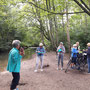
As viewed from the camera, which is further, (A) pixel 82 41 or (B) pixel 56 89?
(A) pixel 82 41

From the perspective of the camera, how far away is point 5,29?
26281mm

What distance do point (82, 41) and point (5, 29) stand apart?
19680 millimetres

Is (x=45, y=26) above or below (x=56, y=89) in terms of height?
above

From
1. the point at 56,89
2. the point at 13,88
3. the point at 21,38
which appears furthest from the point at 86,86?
the point at 21,38

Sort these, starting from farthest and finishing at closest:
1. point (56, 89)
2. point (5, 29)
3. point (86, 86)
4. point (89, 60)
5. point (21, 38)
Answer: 1. point (21, 38)
2. point (5, 29)
3. point (89, 60)
4. point (86, 86)
5. point (56, 89)

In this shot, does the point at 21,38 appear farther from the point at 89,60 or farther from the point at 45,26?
the point at 89,60

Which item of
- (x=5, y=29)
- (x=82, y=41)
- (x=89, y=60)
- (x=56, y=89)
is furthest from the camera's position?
(x=5, y=29)

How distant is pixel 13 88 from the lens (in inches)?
137

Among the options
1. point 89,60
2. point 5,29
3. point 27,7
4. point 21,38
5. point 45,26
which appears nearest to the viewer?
point 89,60

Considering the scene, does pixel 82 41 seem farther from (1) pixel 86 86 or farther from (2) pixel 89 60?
(1) pixel 86 86

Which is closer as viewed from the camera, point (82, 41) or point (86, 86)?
point (86, 86)

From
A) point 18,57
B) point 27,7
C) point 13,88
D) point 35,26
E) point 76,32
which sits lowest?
point 13,88

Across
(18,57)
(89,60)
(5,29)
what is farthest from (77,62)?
(5,29)

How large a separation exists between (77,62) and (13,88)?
4522 millimetres
